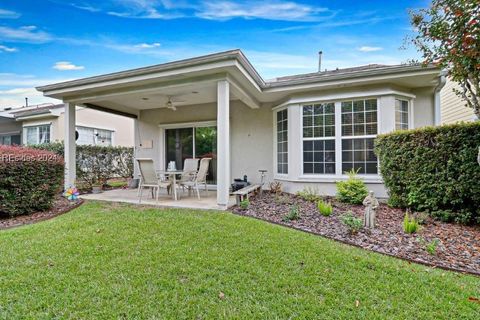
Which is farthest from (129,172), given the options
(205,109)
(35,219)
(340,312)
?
(340,312)

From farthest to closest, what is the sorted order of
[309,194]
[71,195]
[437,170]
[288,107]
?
1. [288,107]
2. [309,194]
3. [71,195]
4. [437,170]

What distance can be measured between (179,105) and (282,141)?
4372mm

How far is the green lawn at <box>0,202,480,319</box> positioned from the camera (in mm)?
2146

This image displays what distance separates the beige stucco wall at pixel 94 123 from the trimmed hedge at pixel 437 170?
47.5 ft

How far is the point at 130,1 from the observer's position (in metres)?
7.33

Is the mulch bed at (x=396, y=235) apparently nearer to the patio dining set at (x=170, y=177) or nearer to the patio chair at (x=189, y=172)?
the patio dining set at (x=170, y=177)

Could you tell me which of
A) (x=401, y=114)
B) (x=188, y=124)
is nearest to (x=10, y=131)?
(x=188, y=124)

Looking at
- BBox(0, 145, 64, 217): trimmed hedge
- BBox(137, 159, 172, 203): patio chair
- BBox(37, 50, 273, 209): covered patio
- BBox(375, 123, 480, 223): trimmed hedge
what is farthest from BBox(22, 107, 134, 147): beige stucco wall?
BBox(375, 123, 480, 223): trimmed hedge

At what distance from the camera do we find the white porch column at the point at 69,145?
25.5ft

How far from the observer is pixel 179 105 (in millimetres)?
9766

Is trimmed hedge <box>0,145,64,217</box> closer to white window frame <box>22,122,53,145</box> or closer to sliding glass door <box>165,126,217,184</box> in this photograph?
sliding glass door <box>165,126,217,184</box>

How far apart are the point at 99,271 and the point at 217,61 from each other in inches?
170

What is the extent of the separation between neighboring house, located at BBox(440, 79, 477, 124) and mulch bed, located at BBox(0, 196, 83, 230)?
541 inches

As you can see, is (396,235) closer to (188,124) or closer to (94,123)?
(188,124)
